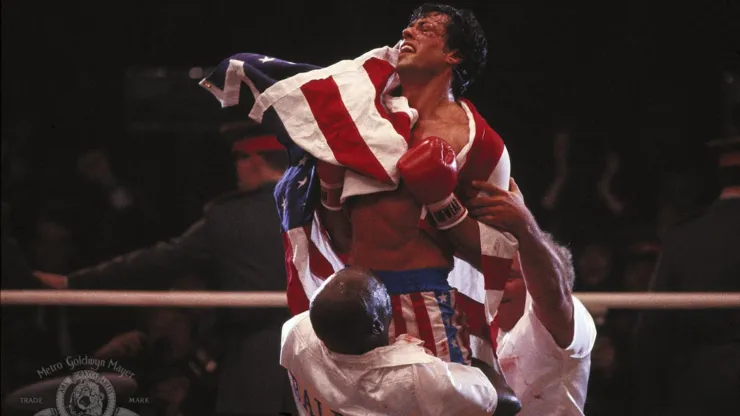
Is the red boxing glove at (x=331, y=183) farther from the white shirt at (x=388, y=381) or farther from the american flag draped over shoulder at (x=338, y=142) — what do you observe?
the white shirt at (x=388, y=381)

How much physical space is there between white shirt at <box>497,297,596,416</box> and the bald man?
372 millimetres

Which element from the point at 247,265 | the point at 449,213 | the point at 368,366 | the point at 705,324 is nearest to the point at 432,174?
the point at 449,213

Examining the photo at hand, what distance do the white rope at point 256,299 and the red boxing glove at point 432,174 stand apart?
848mm

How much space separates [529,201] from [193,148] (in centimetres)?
140

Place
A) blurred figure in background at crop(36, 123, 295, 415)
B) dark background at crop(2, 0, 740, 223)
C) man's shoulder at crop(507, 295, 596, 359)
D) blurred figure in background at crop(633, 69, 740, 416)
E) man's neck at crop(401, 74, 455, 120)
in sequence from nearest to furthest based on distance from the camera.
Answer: man's neck at crop(401, 74, 455, 120), man's shoulder at crop(507, 295, 596, 359), blurred figure in background at crop(633, 69, 740, 416), blurred figure in background at crop(36, 123, 295, 415), dark background at crop(2, 0, 740, 223)

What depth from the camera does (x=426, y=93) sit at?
2.02m

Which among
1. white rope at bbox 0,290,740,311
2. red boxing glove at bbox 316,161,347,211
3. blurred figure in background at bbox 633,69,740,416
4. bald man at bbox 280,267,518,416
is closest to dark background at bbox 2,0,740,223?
blurred figure in background at bbox 633,69,740,416

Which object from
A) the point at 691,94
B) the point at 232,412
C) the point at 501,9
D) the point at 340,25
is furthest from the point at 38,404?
the point at 691,94

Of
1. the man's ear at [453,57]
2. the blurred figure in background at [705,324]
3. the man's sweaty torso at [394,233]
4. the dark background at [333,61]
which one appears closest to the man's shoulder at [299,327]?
the man's sweaty torso at [394,233]

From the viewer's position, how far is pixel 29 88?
4.50 m

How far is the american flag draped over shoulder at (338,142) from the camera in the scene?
188 centimetres

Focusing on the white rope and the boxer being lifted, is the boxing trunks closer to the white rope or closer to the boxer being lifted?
the boxer being lifted

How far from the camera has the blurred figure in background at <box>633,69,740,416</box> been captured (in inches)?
110

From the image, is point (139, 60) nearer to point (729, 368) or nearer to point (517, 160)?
point (517, 160)
